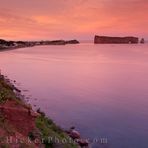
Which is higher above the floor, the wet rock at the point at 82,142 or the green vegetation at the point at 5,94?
the green vegetation at the point at 5,94

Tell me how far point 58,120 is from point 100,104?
333 inches

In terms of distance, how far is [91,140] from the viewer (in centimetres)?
2331

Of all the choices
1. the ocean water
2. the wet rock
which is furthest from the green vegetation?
the wet rock

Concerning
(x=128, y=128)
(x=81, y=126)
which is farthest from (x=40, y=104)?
(x=128, y=128)

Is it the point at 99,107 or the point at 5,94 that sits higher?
the point at 5,94

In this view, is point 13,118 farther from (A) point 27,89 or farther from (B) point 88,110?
(A) point 27,89

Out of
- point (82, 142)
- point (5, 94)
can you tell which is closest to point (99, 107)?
point (82, 142)

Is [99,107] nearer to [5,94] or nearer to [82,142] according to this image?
[82,142]

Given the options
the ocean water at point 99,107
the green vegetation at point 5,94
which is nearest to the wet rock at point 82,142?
the ocean water at point 99,107

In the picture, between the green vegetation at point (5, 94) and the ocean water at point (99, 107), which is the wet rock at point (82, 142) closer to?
the ocean water at point (99, 107)

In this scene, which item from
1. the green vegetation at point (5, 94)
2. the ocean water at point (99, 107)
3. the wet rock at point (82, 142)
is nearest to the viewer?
the green vegetation at point (5, 94)

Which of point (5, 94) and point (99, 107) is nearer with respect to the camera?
point (5, 94)

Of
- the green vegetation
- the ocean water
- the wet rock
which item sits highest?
the green vegetation

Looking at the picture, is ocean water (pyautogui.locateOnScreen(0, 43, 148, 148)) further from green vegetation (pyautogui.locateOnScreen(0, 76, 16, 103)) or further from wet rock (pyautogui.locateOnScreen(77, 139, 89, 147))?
green vegetation (pyautogui.locateOnScreen(0, 76, 16, 103))
